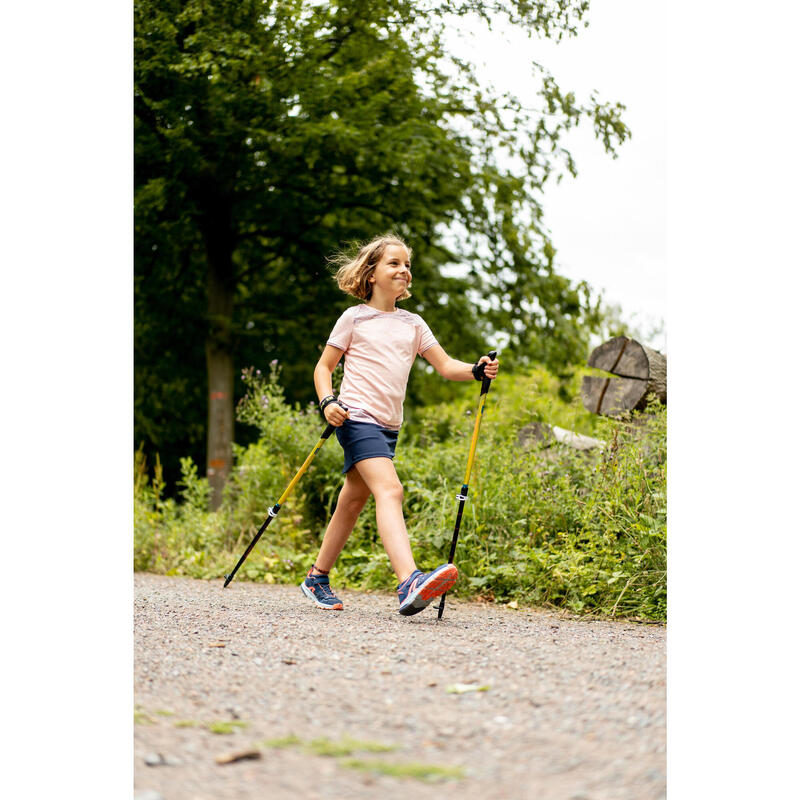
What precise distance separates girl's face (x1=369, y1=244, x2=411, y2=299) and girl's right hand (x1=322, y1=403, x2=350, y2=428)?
0.65m

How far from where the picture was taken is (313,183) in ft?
32.4

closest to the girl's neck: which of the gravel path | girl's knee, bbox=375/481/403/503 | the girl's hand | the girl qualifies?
the girl

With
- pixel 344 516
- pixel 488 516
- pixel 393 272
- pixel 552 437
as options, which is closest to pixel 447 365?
pixel 393 272

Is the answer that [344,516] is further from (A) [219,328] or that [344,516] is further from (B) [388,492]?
(A) [219,328]

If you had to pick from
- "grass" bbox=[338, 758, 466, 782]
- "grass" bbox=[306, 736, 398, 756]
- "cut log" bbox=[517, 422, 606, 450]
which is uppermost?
"cut log" bbox=[517, 422, 606, 450]

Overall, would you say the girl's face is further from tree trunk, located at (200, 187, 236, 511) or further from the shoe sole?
tree trunk, located at (200, 187, 236, 511)

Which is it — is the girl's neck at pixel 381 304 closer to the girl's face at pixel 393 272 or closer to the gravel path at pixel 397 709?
the girl's face at pixel 393 272

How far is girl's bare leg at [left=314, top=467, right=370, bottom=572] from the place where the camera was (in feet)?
12.8

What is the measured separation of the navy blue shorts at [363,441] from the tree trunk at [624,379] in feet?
7.48

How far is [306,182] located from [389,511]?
23.1 ft

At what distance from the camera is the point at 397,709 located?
6.82 feet

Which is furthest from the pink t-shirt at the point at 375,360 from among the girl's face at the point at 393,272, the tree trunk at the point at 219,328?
the tree trunk at the point at 219,328

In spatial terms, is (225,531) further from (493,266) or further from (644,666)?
(493,266)

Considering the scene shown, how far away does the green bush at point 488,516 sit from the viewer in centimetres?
398
